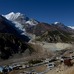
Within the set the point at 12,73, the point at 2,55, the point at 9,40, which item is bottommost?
the point at 12,73

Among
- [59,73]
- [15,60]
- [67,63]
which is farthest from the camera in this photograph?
[15,60]

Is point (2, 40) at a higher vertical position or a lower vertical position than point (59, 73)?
higher

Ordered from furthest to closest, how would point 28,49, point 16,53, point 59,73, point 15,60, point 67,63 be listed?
point 28,49 < point 16,53 < point 15,60 < point 67,63 < point 59,73

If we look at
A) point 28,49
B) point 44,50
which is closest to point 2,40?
point 28,49

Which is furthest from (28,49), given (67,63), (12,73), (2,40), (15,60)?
(67,63)

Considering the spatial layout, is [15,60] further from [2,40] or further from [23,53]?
[2,40]

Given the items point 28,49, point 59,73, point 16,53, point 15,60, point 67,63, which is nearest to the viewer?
point 59,73

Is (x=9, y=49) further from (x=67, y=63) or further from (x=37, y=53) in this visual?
(x=67, y=63)

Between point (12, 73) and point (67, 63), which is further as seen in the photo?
point (12, 73)

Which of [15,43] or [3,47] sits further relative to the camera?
[15,43]
